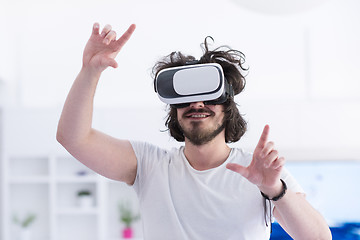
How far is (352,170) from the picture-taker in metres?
4.41

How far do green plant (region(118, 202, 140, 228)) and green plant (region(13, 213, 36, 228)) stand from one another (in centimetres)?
90

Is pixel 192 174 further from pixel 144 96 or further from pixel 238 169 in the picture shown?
pixel 144 96

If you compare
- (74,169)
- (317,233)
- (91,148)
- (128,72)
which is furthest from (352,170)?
(91,148)

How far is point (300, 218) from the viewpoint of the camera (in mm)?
1374

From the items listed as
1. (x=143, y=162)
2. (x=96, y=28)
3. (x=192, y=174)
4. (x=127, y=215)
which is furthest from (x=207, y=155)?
(x=127, y=215)

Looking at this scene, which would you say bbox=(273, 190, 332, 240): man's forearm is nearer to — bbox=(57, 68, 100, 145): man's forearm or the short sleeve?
the short sleeve

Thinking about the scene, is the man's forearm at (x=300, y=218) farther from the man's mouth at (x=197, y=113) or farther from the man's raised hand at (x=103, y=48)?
the man's raised hand at (x=103, y=48)

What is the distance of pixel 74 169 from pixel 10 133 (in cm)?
73

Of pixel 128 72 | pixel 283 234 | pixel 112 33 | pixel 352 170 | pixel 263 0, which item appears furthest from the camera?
pixel 128 72

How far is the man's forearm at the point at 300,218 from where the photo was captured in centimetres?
136

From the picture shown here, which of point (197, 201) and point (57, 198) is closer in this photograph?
point (197, 201)

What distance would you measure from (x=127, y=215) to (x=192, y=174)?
3077 millimetres

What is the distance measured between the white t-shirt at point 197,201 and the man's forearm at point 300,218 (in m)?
0.10

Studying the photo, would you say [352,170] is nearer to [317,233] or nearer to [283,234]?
[283,234]
